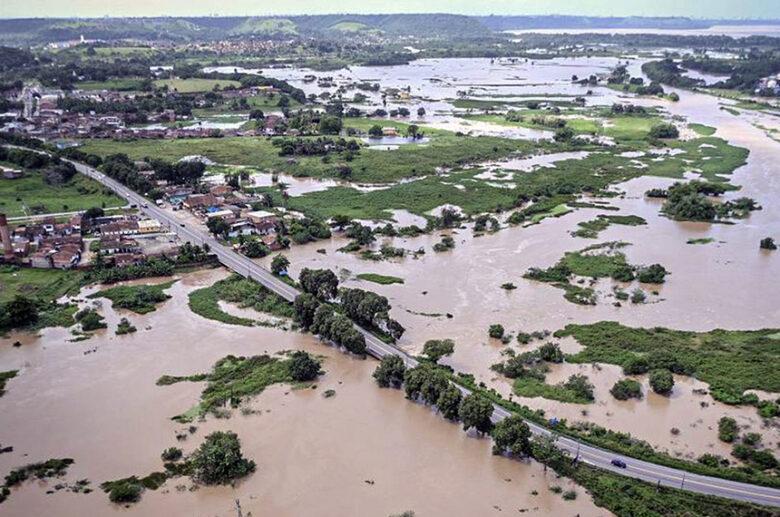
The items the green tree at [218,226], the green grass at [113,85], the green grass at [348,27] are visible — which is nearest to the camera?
the green tree at [218,226]

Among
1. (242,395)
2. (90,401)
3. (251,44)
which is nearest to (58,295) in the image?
(90,401)

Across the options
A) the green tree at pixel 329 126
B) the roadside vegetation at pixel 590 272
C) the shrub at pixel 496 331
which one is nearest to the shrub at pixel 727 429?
the shrub at pixel 496 331

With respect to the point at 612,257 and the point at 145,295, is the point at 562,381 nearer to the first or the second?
the point at 612,257

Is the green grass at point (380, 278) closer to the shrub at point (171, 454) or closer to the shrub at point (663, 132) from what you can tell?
the shrub at point (171, 454)

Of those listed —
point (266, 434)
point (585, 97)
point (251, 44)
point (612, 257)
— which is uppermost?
point (251, 44)

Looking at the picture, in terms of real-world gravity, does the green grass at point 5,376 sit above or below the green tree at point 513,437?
below

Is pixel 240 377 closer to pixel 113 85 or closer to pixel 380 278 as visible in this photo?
pixel 380 278

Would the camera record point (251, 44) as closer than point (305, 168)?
No

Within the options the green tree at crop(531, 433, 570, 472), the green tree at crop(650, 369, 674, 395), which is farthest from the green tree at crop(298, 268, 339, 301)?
the green tree at crop(650, 369, 674, 395)
